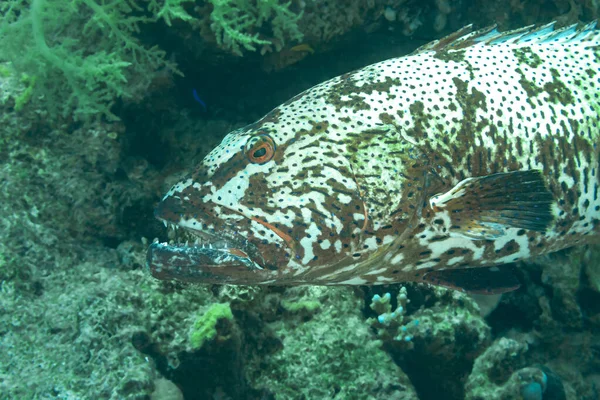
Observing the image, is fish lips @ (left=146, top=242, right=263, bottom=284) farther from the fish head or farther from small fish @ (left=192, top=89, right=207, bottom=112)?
small fish @ (left=192, top=89, right=207, bottom=112)

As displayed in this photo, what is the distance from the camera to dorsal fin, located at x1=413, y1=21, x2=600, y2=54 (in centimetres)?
319

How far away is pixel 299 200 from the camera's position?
8.37ft

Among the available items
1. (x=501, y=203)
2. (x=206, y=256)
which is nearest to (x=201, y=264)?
(x=206, y=256)

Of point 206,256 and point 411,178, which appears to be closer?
point 206,256

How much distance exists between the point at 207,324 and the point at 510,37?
3068 mm

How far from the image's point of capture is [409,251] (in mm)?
2803

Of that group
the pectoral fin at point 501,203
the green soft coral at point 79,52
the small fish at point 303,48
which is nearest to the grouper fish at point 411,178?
the pectoral fin at point 501,203

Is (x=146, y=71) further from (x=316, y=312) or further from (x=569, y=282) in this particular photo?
(x=569, y=282)

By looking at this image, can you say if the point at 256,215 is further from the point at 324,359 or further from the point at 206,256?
the point at 324,359

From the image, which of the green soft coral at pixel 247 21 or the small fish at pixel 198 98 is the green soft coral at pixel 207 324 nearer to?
the green soft coral at pixel 247 21

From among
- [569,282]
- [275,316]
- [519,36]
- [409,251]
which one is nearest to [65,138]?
[275,316]

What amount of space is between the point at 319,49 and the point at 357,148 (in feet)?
9.19

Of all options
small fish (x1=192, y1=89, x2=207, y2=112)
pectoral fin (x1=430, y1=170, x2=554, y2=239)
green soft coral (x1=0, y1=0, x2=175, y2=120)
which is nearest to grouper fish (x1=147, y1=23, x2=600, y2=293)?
pectoral fin (x1=430, y1=170, x2=554, y2=239)

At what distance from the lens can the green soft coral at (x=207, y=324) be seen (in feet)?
10.7
